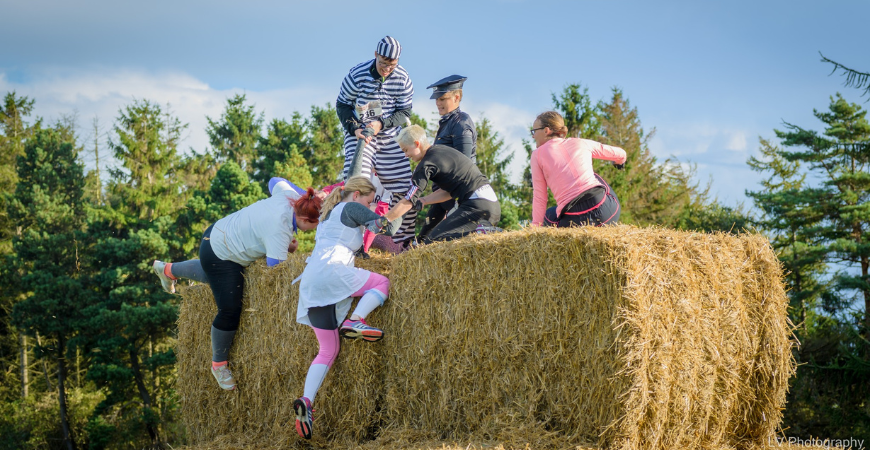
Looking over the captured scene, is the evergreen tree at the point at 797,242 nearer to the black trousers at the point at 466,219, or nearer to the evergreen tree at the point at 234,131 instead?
the black trousers at the point at 466,219

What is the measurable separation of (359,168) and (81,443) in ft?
74.8

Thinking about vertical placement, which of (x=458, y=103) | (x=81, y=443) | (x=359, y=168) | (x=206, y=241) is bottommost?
(x=81, y=443)

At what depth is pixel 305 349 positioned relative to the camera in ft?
18.8

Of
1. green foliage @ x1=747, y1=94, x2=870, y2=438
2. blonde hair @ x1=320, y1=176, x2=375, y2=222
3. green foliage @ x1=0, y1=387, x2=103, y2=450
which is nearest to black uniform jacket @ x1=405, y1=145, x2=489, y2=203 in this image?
blonde hair @ x1=320, y1=176, x2=375, y2=222

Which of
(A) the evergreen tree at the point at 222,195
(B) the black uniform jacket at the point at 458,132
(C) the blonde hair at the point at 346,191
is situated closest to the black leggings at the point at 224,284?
(C) the blonde hair at the point at 346,191

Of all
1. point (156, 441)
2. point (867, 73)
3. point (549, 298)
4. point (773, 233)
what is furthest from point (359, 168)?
point (156, 441)

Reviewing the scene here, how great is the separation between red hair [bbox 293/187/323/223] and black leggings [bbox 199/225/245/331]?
3.11 feet

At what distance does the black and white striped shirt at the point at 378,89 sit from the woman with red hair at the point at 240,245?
139cm

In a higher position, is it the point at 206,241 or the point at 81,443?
the point at 206,241

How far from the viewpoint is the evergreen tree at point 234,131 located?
3334cm

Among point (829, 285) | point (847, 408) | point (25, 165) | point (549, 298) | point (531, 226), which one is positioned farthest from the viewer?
point (25, 165)

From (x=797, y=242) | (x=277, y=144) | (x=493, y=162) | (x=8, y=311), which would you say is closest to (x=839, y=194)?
(x=797, y=242)

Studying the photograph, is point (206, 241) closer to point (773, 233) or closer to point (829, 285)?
point (829, 285)

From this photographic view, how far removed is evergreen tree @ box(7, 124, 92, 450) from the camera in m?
23.3
